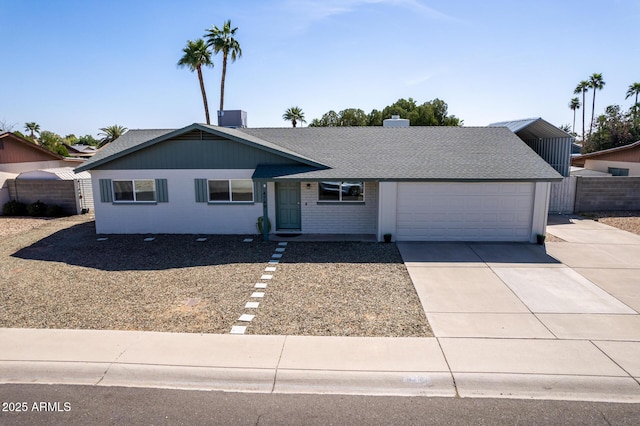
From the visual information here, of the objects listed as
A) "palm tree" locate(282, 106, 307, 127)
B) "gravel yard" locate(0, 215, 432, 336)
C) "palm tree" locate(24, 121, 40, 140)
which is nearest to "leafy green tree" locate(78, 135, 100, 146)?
"palm tree" locate(24, 121, 40, 140)

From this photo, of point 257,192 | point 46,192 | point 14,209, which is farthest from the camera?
point 46,192

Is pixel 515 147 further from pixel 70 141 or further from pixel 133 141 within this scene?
pixel 70 141

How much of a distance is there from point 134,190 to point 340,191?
320 inches

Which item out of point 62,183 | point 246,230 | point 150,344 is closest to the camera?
point 150,344

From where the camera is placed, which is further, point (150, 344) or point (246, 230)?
point (246, 230)

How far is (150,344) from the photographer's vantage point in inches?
303

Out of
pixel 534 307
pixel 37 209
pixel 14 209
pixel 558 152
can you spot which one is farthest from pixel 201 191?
pixel 558 152

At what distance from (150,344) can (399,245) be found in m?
9.22

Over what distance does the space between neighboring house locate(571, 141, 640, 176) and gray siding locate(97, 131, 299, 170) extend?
72.7 feet

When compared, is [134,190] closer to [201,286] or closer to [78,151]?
[201,286]

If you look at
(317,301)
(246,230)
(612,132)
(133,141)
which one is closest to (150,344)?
(317,301)

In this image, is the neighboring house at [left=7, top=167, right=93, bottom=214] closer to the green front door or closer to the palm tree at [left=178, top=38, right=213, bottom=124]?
the green front door

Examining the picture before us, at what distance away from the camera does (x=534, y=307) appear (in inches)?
367

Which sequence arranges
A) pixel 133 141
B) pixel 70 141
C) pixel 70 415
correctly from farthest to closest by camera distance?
pixel 70 141 < pixel 133 141 < pixel 70 415
